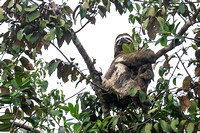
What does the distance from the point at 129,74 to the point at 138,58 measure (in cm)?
36

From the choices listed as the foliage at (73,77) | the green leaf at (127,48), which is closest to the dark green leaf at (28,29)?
the foliage at (73,77)

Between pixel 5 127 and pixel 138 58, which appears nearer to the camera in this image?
pixel 5 127

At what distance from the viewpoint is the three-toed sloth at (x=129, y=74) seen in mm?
3670

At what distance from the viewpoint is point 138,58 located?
12.6 ft

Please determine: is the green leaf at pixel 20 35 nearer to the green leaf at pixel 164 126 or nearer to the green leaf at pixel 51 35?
the green leaf at pixel 51 35

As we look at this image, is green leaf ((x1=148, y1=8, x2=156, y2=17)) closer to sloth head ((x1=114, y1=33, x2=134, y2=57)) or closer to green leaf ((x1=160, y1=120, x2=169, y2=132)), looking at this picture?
green leaf ((x1=160, y1=120, x2=169, y2=132))

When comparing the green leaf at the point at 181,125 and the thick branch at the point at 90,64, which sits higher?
the thick branch at the point at 90,64

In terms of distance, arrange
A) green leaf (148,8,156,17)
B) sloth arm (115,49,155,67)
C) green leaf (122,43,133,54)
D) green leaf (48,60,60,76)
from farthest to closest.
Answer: green leaf (122,43,133,54) < sloth arm (115,49,155,67) < green leaf (148,8,156,17) < green leaf (48,60,60,76)

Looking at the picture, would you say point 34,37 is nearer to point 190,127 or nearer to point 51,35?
point 51,35

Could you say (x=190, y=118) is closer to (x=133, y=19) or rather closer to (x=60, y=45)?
(x=60, y=45)

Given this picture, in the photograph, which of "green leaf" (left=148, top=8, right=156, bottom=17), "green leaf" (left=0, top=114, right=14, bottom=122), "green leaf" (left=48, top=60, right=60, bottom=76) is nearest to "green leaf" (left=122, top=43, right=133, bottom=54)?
"green leaf" (left=148, top=8, right=156, bottom=17)

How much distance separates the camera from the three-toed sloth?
367 cm

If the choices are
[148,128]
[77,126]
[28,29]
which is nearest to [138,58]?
[148,128]

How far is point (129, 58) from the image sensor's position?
4.09 m
